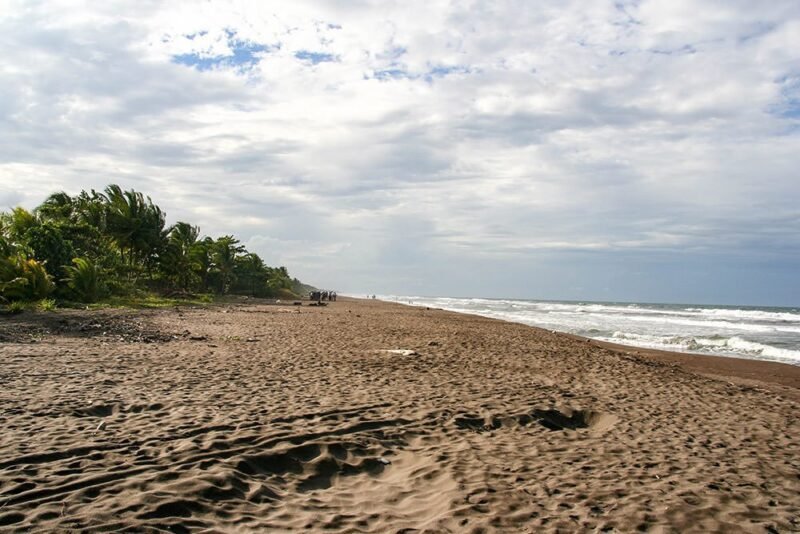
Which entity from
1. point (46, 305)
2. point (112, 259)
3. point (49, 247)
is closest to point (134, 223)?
point (112, 259)

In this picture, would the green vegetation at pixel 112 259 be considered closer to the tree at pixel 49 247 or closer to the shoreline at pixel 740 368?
the tree at pixel 49 247

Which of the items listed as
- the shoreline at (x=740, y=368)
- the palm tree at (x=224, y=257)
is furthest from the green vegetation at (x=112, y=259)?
the shoreline at (x=740, y=368)

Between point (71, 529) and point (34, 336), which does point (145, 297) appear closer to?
point (34, 336)

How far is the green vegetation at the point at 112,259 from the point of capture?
21.2 metres

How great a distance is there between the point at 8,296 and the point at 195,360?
12.9 meters

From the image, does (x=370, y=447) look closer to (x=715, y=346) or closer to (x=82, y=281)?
(x=82, y=281)

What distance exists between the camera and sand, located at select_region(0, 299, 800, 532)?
179 inches

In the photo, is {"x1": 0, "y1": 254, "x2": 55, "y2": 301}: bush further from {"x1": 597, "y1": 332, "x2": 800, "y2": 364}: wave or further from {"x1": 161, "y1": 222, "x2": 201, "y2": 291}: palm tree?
{"x1": 597, "y1": 332, "x2": 800, "y2": 364}: wave

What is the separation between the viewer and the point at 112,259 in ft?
107

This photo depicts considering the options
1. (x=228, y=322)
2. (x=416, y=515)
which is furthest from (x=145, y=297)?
(x=416, y=515)

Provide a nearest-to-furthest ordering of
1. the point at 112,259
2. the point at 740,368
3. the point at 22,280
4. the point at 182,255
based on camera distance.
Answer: the point at 740,368, the point at 22,280, the point at 112,259, the point at 182,255

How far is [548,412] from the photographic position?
8.25 m

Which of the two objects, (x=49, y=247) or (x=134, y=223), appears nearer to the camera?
(x=49, y=247)

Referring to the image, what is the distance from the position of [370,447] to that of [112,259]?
3138 centimetres
